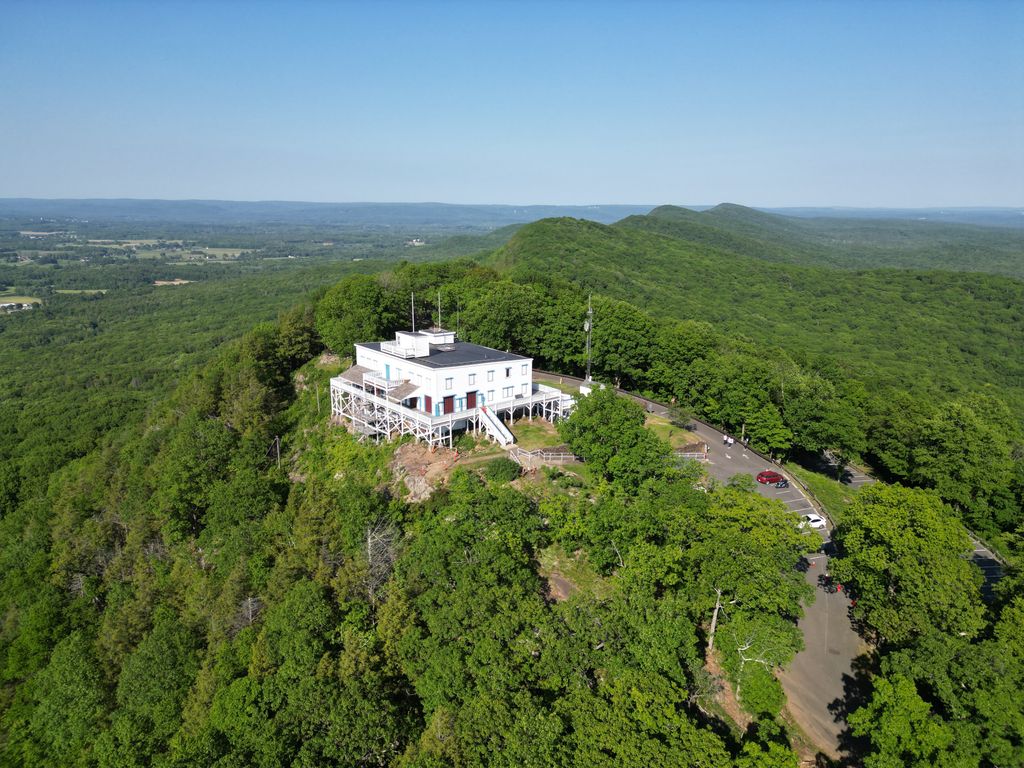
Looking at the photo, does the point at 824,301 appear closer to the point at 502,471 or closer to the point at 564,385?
the point at 564,385

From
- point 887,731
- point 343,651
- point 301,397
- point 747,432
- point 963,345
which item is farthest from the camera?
point 963,345

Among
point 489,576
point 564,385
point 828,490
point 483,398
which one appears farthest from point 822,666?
point 564,385

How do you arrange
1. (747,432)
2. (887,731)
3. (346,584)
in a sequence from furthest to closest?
1. (747,432)
2. (346,584)
3. (887,731)

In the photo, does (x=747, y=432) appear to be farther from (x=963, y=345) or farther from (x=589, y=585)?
(x=963, y=345)

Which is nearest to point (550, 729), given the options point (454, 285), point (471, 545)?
point (471, 545)

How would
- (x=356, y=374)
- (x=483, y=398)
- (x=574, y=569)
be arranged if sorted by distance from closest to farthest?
(x=574, y=569), (x=483, y=398), (x=356, y=374)

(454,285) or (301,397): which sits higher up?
(454,285)

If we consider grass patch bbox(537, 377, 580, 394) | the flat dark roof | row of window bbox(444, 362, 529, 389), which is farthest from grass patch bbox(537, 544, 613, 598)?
grass patch bbox(537, 377, 580, 394)
